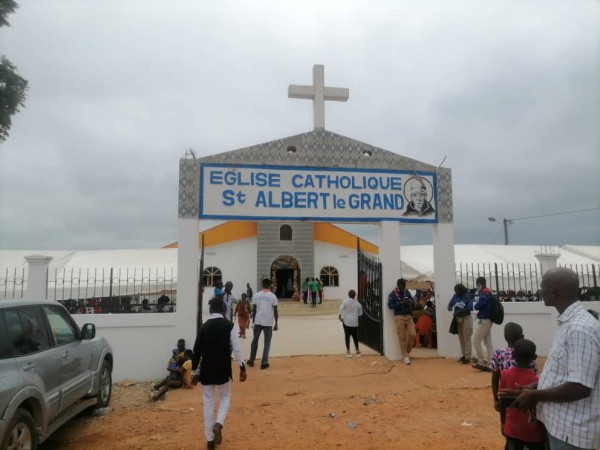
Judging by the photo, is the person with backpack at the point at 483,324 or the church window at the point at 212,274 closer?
the person with backpack at the point at 483,324

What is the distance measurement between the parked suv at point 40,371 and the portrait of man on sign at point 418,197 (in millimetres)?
6725

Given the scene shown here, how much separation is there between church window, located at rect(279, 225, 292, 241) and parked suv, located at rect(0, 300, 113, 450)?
2085cm

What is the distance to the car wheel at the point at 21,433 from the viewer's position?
3.65 meters

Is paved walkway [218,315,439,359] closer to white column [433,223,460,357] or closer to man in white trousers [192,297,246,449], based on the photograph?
white column [433,223,460,357]

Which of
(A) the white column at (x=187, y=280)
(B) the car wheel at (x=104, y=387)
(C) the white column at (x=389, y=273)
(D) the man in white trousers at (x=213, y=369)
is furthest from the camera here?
(C) the white column at (x=389, y=273)

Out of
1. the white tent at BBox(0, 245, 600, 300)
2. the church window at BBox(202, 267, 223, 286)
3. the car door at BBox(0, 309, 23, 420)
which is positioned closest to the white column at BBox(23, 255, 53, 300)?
the car door at BBox(0, 309, 23, 420)

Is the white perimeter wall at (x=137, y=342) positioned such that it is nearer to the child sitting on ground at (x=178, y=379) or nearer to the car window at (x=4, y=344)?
the child sitting on ground at (x=178, y=379)

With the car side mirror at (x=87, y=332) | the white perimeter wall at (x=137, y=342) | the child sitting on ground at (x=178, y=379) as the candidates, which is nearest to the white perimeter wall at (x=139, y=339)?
the white perimeter wall at (x=137, y=342)

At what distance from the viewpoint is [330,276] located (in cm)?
2717

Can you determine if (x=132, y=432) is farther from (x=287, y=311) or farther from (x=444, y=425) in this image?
(x=287, y=311)

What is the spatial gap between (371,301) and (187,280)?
163 inches

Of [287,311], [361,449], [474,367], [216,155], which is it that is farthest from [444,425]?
[287,311]

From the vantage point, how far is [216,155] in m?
9.34

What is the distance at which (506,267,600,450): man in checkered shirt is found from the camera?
234 cm
